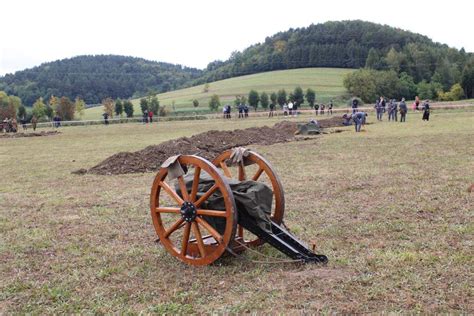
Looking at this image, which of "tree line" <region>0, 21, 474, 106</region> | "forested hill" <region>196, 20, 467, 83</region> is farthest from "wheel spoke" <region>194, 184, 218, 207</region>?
"forested hill" <region>196, 20, 467, 83</region>

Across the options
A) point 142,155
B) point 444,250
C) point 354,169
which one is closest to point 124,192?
point 142,155

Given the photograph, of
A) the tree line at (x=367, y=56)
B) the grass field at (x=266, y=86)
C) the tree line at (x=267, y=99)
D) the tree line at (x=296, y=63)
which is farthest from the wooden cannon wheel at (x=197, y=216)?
the tree line at (x=296, y=63)

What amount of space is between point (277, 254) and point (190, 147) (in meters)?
12.1

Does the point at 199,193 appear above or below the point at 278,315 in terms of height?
above

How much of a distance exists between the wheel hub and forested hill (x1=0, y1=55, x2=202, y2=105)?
12173 cm

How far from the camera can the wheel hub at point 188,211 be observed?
224 inches

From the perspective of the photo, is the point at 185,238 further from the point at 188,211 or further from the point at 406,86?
the point at 406,86

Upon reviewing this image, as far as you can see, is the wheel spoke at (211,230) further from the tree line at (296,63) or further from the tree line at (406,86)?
the tree line at (296,63)

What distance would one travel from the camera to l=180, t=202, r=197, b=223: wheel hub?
569cm

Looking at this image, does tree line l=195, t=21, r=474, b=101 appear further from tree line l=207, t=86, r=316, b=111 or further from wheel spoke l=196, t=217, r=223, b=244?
wheel spoke l=196, t=217, r=223, b=244

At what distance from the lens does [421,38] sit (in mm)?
142500

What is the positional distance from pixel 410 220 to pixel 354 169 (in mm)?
5502

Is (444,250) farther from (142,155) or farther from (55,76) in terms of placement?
(55,76)

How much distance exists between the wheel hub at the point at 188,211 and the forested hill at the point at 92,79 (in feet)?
399
